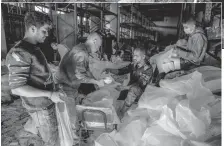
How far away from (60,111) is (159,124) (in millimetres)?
506

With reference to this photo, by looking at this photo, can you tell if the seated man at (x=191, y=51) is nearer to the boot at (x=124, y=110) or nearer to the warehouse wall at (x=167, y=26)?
the boot at (x=124, y=110)

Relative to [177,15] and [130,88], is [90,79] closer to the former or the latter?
[130,88]

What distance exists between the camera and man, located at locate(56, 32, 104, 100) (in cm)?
108

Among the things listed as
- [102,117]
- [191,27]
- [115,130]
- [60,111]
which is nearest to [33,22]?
[60,111]

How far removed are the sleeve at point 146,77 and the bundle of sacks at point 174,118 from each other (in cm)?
23

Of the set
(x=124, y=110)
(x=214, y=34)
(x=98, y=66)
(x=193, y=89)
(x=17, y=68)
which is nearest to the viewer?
(x=17, y=68)

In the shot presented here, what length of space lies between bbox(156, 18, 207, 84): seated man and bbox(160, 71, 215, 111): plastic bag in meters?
0.20

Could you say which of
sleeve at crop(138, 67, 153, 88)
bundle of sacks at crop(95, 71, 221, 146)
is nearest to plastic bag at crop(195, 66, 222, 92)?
bundle of sacks at crop(95, 71, 221, 146)

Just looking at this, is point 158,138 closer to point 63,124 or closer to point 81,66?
point 63,124

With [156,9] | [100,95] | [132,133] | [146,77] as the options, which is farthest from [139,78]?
[156,9]

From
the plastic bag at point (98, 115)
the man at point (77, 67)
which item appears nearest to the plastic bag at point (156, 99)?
the plastic bag at point (98, 115)

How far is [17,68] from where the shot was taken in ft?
2.20

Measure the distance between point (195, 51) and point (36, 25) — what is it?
3.00 ft

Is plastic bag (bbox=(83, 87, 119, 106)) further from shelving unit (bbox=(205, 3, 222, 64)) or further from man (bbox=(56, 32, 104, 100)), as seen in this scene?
shelving unit (bbox=(205, 3, 222, 64))
